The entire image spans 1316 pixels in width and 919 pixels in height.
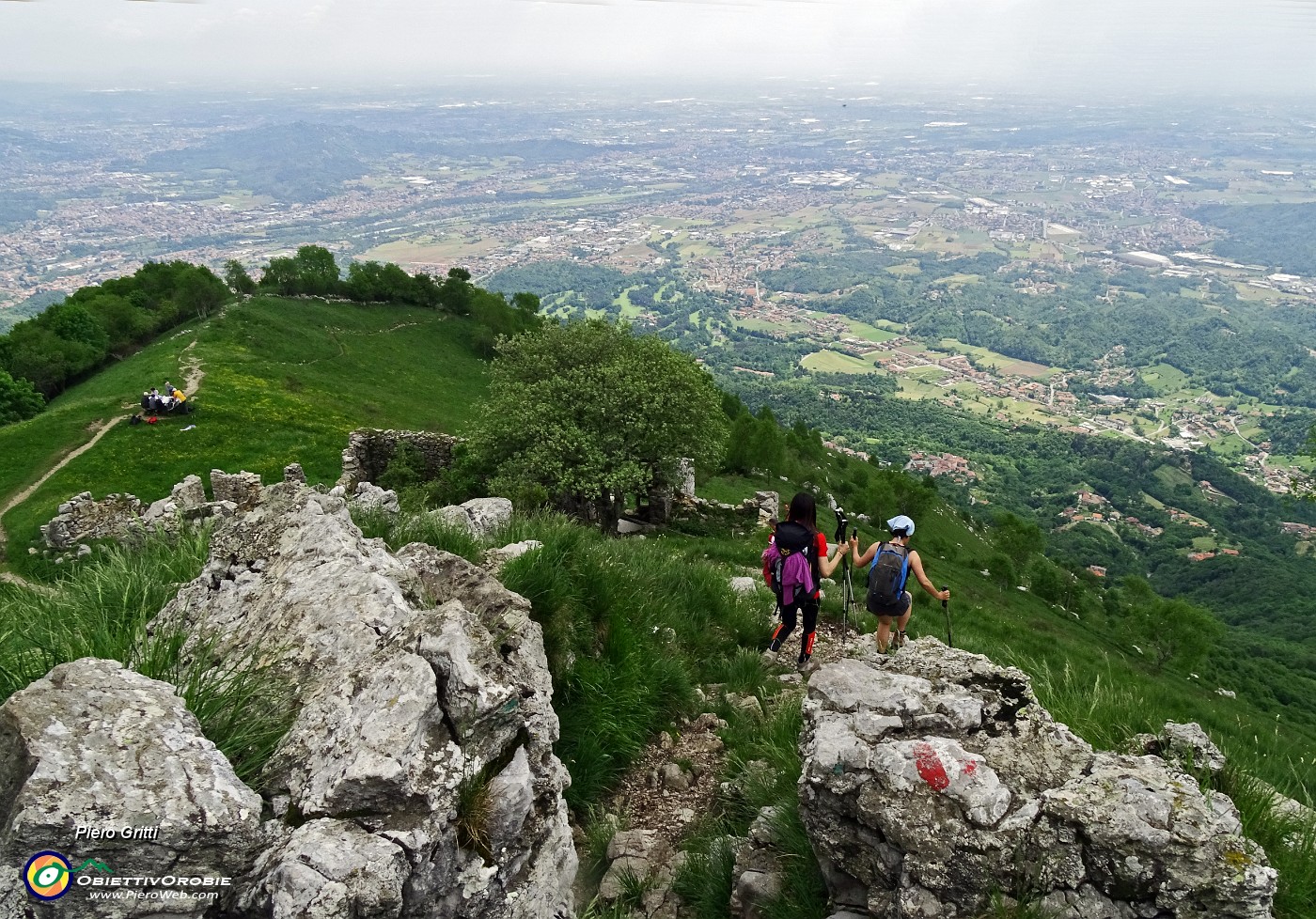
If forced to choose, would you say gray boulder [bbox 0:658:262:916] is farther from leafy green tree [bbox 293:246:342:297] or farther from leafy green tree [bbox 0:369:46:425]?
leafy green tree [bbox 293:246:342:297]

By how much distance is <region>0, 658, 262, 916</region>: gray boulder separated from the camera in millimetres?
3201

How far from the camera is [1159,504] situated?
111m

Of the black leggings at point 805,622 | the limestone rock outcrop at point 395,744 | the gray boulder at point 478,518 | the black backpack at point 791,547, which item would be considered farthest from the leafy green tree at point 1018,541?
the limestone rock outcrop at point 395,744

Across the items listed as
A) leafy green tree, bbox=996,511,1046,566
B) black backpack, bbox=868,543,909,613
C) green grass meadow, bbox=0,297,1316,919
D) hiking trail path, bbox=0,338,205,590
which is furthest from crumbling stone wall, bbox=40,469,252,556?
leafy green tree, bbox=996,511,1046,566

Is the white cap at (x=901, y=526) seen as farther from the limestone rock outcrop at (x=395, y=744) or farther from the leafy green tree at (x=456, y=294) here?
the leafy green tree at (x=456, y=294)

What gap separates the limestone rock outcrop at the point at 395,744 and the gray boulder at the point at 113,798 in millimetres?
295

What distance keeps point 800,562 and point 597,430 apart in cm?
1660

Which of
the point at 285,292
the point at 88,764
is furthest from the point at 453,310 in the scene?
the point at 88,764

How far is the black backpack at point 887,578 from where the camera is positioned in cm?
877

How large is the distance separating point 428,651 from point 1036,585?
163 feet

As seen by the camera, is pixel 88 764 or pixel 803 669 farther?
pixel 803 669

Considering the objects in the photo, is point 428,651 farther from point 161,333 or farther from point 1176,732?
point 161,333

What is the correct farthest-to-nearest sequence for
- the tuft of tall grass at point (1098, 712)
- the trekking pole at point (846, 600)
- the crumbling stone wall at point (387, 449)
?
1. the crumbling stone wall at point (387, 449)
2. the trekking pole at point (846, 600)
3. the tuft of tall grass at point (1098, 712)

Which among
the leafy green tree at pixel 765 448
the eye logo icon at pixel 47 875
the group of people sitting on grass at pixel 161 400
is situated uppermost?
the eye logo icon at pixel 47 875
